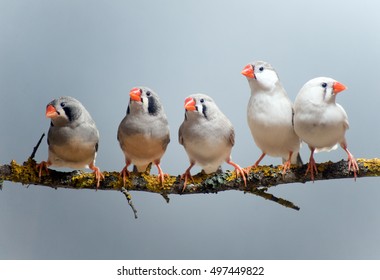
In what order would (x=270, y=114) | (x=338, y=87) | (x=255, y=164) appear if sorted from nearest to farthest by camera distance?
(x=338, y=87)
(x=270, y=114)
(x=255, y=164)

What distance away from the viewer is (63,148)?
3.07m

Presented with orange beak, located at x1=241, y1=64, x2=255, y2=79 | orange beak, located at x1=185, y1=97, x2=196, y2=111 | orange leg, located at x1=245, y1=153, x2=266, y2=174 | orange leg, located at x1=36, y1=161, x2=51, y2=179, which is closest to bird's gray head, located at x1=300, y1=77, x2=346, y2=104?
orange beak, located at x1=241, y1=64, x2=255, y2=79

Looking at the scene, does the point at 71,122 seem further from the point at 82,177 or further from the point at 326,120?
the point at 326,120

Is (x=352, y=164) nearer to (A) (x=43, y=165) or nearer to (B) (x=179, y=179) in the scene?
(B) (x=179, y=179)

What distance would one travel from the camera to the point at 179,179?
3.13 metres

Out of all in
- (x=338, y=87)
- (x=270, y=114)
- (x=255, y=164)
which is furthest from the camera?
(x=255, y=164)

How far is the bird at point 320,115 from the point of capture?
296cm

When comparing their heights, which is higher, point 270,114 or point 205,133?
point 270,114

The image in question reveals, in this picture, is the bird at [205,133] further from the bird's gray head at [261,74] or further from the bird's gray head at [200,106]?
the bird's gray head at [261,74]

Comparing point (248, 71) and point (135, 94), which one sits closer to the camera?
point (135, 94)

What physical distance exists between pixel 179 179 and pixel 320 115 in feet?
2.43

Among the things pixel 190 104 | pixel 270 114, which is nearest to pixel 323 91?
pixel 270 114
